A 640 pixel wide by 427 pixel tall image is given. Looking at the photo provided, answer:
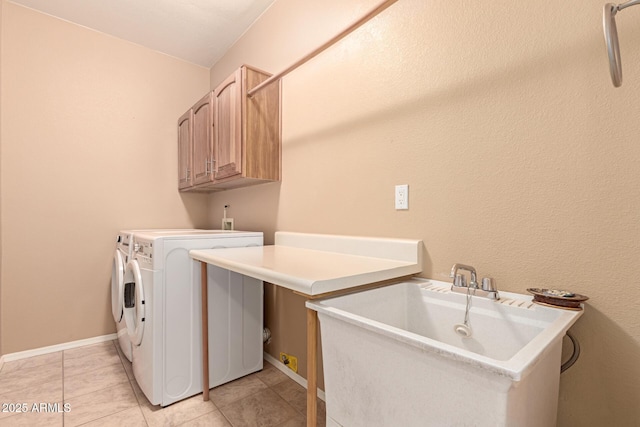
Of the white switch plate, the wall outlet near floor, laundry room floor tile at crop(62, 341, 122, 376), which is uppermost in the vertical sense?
the white switch plate

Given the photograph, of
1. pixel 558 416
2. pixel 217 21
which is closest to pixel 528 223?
pixel 558 416

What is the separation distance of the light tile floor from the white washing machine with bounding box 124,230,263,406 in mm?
88

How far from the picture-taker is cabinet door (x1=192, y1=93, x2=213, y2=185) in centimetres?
231

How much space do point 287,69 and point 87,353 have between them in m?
2.56

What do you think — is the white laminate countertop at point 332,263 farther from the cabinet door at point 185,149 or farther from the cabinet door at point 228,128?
the cabinet door at point 185,149

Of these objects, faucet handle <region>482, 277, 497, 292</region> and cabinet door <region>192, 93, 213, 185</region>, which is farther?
cabinet door <region>192, 93, 213, 185</region>

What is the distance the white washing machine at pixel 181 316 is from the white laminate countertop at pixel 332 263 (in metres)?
0.16

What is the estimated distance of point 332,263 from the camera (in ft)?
4.10

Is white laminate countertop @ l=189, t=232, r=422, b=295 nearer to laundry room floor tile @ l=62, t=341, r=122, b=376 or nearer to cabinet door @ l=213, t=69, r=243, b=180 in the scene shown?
cabinet door @ l=213, t=69, r=243, b=180

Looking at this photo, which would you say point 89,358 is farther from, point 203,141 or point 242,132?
point 242,132

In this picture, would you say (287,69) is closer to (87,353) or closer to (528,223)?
(528,223)

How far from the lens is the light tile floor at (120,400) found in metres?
1.51

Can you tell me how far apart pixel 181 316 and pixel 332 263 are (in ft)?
3.27

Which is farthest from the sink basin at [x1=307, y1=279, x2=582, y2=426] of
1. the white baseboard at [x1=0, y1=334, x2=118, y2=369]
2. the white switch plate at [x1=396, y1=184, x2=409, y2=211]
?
the white baseboard at [x1=0, y1=334, x2=118, y2=369]
